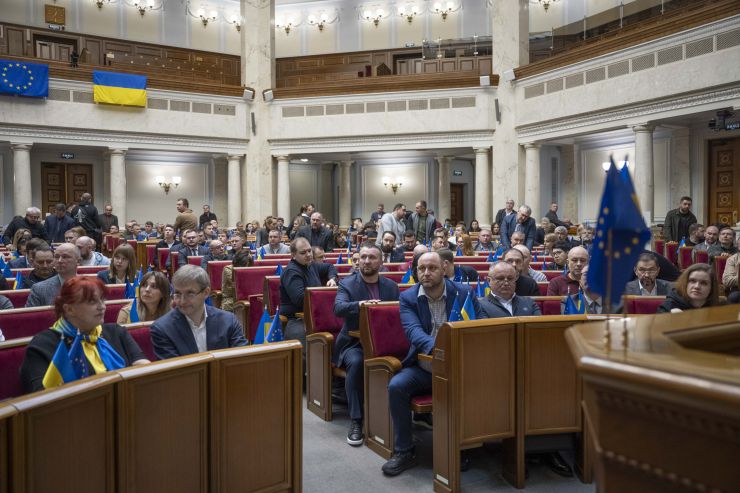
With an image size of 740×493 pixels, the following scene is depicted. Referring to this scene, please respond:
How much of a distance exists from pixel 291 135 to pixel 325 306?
1261 centimetres

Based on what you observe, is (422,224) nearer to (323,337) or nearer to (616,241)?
(323,337)

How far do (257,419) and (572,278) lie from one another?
3217 millimetres

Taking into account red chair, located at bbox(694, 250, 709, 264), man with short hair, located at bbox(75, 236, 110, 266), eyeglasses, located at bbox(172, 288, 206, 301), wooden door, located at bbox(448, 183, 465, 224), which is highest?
wooden door, located at bbox(448, 183, 465, 224)

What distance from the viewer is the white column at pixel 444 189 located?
19.0 m

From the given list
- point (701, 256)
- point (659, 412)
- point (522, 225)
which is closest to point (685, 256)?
point (701, 256)

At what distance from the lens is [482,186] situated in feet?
52.1

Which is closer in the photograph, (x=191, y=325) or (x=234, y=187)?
(x=191, y=325)

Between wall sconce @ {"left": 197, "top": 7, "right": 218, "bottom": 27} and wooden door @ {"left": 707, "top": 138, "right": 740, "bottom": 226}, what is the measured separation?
54.4 ft

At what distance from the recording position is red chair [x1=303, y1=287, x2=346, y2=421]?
466 centimetres

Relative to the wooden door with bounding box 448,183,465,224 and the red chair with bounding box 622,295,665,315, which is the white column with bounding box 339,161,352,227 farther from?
the red chair with bounding box 622,295,665,315

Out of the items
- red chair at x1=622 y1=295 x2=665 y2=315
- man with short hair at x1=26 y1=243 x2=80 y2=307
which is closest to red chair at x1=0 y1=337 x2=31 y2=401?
man with short hair at x1=26 y1=243 x2=80 y2=307

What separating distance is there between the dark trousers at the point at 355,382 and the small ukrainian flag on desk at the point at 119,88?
1359 centimetres

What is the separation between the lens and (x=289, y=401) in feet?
9.32

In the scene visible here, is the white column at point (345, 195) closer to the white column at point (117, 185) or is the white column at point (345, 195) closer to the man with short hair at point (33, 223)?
the white column at point (117, 185)
